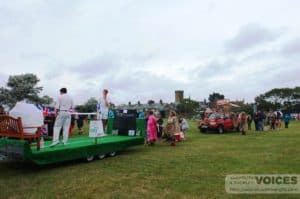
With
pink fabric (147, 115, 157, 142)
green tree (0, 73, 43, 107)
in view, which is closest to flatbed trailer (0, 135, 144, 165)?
pink fabric (147, 115, 157, 142)

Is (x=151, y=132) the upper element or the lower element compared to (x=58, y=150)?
upper

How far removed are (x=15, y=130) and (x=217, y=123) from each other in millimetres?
17012

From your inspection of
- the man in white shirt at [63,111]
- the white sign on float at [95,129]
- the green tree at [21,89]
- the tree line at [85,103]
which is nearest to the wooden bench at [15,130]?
the man in white shirt at [63,111]

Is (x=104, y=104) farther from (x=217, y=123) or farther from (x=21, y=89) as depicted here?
(x=21, y=89)

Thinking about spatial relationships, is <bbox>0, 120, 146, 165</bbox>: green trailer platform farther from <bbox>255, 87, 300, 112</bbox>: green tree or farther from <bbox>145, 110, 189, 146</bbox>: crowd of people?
<bbox>255, 87, 300, 112</bbox>: green tree

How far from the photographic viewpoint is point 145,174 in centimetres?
927

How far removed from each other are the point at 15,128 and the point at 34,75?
28.5 m

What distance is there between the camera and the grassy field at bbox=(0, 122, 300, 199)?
24.6ft

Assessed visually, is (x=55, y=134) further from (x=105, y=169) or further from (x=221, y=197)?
(x=221, y=197)

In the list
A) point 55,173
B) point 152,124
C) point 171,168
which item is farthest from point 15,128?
point 152,124

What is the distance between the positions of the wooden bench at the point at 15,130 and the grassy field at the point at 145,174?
911mm

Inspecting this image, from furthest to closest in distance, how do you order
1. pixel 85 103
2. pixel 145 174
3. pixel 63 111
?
pixel 85 103
pixel 63 111
pixel 145 174

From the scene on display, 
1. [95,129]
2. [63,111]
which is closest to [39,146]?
[63,111]

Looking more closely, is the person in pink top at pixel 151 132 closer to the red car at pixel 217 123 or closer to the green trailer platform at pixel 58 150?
the green trailer platform at pixel 58 150
